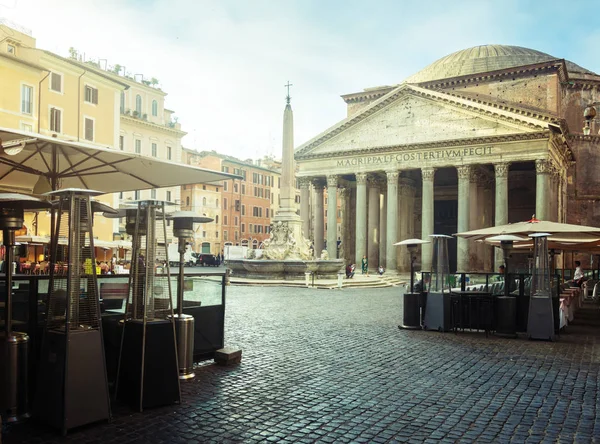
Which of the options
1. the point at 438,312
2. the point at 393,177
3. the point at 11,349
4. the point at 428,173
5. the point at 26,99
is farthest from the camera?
the point at 393,177

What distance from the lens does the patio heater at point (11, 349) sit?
447 cm

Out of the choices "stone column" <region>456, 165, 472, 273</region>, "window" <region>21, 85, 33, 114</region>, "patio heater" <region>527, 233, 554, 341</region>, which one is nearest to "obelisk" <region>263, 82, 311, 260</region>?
"stone column" <region>456, 165, 472, 273</region>

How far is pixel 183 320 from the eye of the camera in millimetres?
5805

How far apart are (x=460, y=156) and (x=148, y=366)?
27.6 metres

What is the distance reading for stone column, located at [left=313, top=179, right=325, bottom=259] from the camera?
35.3m

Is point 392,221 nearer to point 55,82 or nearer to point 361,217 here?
point 361,217

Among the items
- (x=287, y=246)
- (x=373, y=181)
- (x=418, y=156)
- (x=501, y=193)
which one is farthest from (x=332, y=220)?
(x=287, y=246)

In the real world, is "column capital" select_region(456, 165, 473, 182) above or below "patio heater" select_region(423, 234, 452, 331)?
above

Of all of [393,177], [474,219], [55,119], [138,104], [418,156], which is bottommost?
[474,219]

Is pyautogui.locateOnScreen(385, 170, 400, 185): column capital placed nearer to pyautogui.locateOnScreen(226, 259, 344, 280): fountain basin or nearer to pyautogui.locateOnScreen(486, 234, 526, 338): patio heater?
pyautogui.locateOnScreen(226, 259, 344, 280): fountain basin

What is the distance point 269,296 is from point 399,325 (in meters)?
7.02

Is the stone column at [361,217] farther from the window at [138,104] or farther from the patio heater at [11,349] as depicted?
the patio heater at [11,349]

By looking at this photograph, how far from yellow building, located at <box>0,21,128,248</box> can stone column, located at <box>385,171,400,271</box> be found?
50.5ft

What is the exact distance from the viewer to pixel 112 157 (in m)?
6.08
